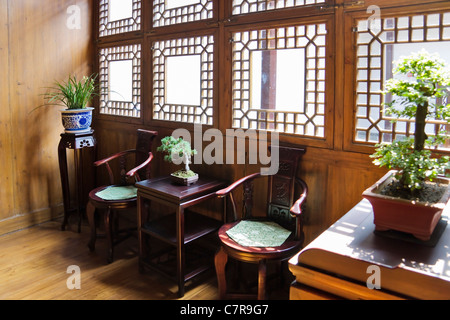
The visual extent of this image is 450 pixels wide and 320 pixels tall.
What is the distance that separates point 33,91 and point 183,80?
5.11 feet

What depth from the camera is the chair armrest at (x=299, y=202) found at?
2168 millimetres

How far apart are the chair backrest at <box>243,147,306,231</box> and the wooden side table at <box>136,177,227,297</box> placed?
0.95 ft

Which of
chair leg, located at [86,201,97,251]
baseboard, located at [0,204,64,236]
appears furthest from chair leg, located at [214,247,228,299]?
baseboard, located at [0,204,64,236]

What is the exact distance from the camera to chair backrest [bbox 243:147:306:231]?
2559mm

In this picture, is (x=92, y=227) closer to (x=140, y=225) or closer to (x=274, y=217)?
(x=140, y=225)

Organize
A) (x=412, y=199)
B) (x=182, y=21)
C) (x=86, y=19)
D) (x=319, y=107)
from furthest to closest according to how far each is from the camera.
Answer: (x=86, y=19), (x=182, y=21), (x=319, y=107), (x=412, y=199)

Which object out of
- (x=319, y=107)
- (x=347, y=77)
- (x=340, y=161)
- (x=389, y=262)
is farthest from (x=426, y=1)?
(x=389, y=262)

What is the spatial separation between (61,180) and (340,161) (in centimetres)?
274

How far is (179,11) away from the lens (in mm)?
3305

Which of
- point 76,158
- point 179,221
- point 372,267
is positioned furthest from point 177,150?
point 372,267

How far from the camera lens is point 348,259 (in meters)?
1.35

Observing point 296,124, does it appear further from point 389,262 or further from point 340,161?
point 389,262

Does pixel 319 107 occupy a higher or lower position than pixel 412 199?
higher

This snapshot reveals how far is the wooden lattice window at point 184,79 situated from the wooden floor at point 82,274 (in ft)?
4.08
